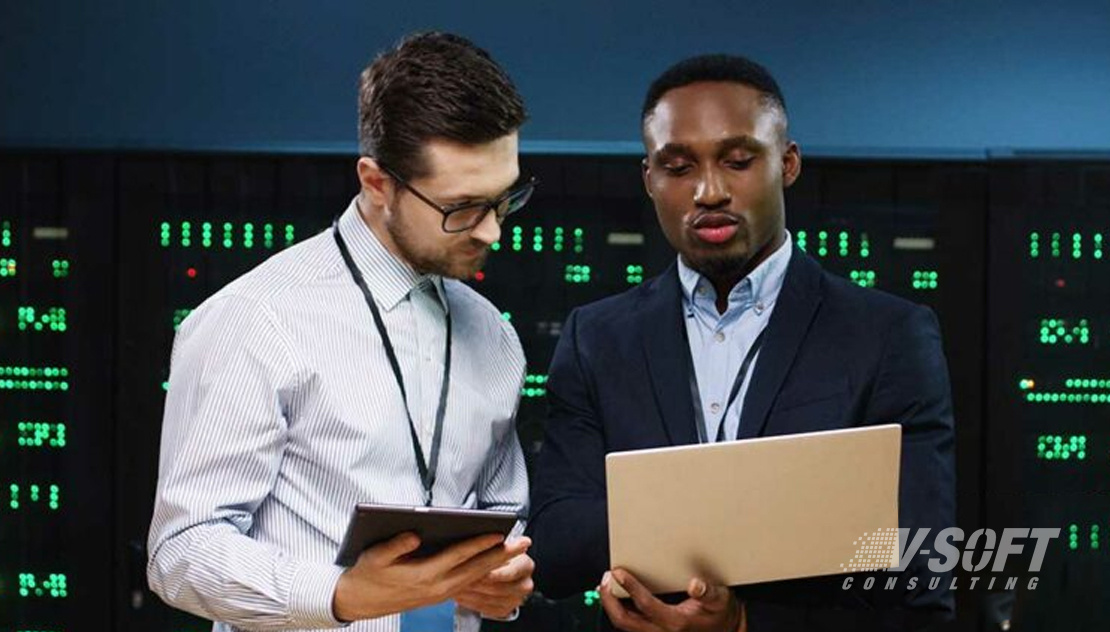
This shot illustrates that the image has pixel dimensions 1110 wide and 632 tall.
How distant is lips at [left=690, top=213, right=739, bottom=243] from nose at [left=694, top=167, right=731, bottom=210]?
16 millimetres

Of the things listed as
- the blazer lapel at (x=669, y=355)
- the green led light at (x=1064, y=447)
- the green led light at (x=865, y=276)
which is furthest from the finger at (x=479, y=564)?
the green led light at (x=1064, y=447)

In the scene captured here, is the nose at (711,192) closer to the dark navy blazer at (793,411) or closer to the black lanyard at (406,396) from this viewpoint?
the dark navy blazer at (793,411)

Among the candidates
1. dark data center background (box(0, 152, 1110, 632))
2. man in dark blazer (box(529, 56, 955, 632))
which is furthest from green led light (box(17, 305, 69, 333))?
man in dark blazer (box(529, 56, 955, 632))

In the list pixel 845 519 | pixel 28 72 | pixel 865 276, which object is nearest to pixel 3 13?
pixel 28 72

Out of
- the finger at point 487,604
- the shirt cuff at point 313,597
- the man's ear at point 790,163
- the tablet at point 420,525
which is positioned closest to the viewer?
the tablet at point 420,525

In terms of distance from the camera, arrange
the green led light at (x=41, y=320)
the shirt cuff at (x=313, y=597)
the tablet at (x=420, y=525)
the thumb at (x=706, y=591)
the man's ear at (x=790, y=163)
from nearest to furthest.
A: the tablet at (x=420, y=525) < the shirt cuff at (x=313, y=597) < the thumb at (x=706, y=591) < the man's ear at (x=790, y=163) < the green led light at (x=41, y=320)

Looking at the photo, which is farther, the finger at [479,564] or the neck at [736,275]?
the neck at [736,275]

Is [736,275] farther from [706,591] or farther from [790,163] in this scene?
[706,591]

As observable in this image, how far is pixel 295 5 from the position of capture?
4004mm

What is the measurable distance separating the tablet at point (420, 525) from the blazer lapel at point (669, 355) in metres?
0.41

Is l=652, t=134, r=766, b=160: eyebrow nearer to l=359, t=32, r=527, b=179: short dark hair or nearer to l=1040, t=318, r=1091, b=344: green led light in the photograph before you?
l=359, t=32, r=527, b=179: short dark hair

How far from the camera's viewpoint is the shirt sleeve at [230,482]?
6.78ft

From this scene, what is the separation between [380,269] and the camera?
7.51 ft

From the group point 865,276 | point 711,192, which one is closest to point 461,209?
point 711,192
